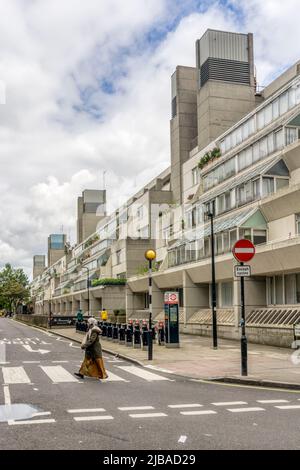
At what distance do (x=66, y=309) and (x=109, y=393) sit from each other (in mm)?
88101

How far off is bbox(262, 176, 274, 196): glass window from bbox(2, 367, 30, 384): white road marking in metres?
18.9

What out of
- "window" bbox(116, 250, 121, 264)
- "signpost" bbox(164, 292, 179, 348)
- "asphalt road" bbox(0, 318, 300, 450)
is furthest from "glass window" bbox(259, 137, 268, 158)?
"window" bbox(116, 250, 121, 264)

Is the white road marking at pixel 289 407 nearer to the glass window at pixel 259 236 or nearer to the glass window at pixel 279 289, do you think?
the glass window at pixel 279 289

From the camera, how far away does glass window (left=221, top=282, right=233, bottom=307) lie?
35.3 m

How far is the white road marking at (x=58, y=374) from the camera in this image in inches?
547

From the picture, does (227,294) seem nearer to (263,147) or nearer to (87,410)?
(263,147)

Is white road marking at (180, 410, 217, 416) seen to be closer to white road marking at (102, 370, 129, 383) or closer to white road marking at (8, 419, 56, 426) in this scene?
white road marking at (8, 419, 56, 426)

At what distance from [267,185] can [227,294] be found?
8463 millimetres

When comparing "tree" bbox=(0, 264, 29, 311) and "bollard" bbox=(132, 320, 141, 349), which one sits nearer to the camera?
"bollard" bbox=(132, 320, 141, 349)

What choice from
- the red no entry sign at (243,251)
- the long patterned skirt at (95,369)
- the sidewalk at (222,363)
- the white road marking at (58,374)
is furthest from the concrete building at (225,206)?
the long patterned skirt at (95,369)
